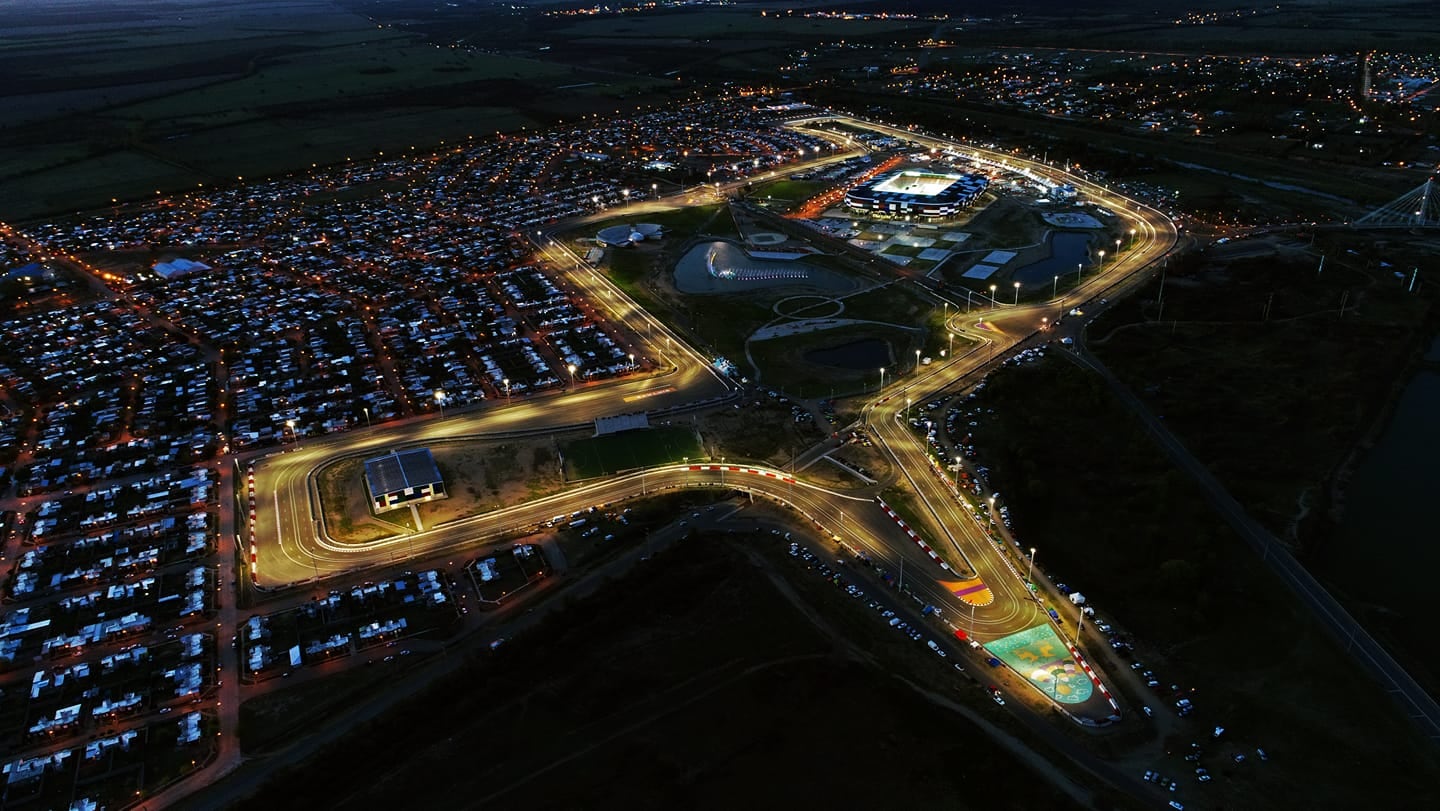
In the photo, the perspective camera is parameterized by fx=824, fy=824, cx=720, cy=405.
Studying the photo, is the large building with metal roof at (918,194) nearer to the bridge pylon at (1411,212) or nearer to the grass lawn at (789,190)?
the grass lawn at (789,190)

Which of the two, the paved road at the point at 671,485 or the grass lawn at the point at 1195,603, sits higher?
the paved road at the point at 671,485

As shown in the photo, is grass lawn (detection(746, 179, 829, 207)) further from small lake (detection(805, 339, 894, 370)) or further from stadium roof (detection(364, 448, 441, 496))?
stadium roof (detection(364, 448, 441, 496))

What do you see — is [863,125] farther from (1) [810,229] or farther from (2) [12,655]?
(2) [12,655]

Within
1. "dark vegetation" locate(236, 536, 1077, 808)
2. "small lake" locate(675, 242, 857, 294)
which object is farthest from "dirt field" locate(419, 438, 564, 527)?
"small lake" locate(675, 242, 857, 294)

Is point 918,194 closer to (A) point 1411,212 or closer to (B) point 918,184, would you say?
(B) point 918,184

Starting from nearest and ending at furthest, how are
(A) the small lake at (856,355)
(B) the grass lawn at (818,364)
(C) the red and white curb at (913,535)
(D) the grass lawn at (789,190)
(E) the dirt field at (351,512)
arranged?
(C) the red and white curb at (913,535)
(E) the dirt field at (351,512)
(B) the grass lawn at (818,364)
(A) the small lake at (856,355)
(D) the grass lawn at (789,190)

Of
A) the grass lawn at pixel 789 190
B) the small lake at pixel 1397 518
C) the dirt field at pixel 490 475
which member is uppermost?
the grass lawn at pixel 789 190

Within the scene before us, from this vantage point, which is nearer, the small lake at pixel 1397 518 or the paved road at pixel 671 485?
the small lake at pixel 1397 518

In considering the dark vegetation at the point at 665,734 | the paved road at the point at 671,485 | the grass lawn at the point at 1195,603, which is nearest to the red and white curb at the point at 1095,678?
the paved road at the point at 671,485
